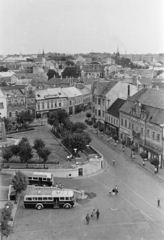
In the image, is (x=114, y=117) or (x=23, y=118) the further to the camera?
(x=23, y=118)

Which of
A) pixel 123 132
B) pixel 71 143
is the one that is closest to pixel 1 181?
pixel 71 143

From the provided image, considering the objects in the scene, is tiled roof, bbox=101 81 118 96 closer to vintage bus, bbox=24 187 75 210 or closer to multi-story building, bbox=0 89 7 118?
multi-story building, bbox=0 89 7 118

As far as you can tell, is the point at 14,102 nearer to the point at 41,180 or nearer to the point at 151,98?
the point at 151,98

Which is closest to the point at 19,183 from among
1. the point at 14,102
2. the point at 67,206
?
the point at 67,206

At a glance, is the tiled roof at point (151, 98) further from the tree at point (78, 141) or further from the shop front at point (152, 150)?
the tree at point (78, 141)

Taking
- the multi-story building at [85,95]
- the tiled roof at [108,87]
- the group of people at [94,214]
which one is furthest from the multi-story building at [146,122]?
the multi-story building at [85,95]

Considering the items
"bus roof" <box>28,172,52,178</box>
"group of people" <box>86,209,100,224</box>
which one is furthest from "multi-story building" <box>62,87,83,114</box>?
"group of people" <box>86,209,100,224</box>

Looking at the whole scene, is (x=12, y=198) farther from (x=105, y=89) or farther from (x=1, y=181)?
(x=105, y=89)
